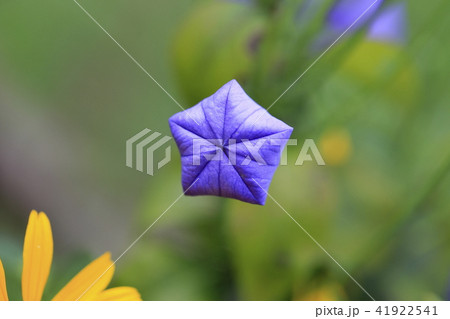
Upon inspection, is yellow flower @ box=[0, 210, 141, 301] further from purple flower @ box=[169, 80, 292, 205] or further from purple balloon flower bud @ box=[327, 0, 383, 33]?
purple balloon flower bud @ box=[327, 0, 383, 33]

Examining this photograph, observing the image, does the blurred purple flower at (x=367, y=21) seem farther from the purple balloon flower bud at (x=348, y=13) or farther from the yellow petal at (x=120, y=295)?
the yellow petal at (x=120, y=295)

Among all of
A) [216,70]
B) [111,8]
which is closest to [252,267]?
[216,70]

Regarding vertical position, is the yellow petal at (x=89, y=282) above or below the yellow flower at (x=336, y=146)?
below

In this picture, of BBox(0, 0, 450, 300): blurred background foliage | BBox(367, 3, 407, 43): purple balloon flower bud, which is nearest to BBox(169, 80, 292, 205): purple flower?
BBox(0, 0, 450, 300): blurred background foliage

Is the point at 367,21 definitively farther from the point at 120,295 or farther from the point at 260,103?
the point at 120,295

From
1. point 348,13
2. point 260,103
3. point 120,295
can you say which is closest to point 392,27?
point 348,13

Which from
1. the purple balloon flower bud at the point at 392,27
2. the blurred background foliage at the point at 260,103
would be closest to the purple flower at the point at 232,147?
the blurred background foliage at the point at 260,103
